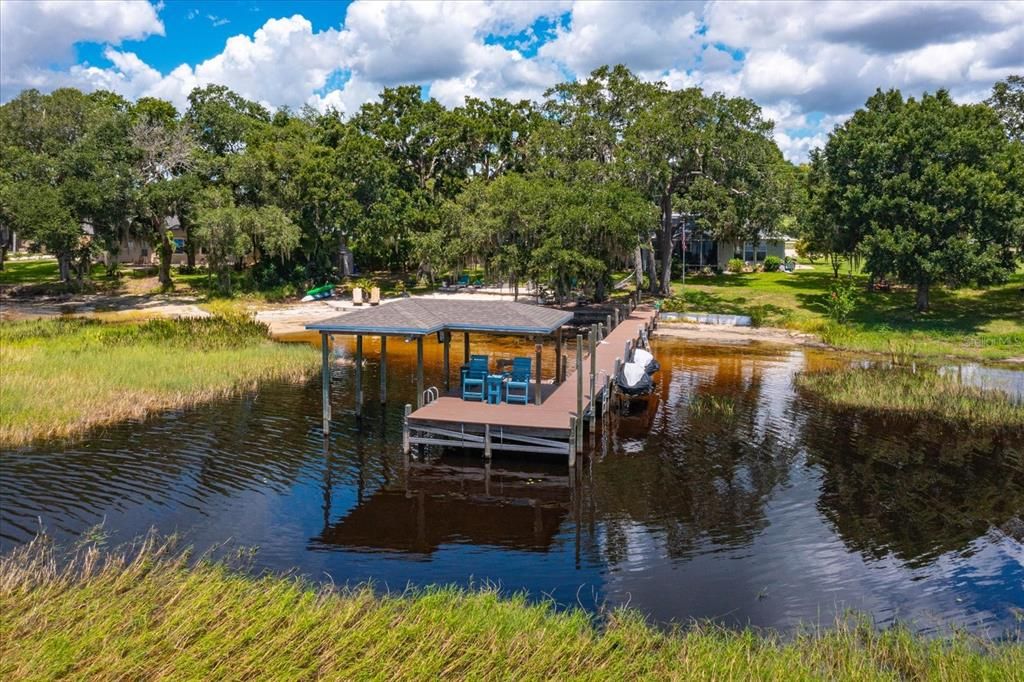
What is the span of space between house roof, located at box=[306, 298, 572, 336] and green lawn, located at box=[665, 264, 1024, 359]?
22.5 metres

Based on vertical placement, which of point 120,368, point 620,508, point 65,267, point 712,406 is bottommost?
point 620,508

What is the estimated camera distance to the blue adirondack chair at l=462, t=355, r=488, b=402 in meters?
22.6

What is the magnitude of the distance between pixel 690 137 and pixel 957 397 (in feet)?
79.5

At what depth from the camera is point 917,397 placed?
1019 inches

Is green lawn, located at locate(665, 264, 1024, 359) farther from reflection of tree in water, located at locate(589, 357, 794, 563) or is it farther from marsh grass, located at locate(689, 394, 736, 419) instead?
reflection of tree in water, located at locate(589, 357, 794, 563)

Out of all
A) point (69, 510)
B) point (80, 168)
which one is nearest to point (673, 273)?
point (80, 168)

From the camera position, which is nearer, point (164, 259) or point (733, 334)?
point (733, 334)

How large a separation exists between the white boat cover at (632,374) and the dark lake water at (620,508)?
1.87 meters

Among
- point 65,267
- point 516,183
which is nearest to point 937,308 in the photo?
point 516,183

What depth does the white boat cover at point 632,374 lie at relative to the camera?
25.8 meters

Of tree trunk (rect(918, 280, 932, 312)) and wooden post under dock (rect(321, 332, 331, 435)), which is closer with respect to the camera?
wooden post under dock (rect(321, 332, 331, 435))

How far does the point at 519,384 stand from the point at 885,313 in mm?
31110

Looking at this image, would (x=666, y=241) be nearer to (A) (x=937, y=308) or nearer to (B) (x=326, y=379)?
(A) (x=937, y=308)

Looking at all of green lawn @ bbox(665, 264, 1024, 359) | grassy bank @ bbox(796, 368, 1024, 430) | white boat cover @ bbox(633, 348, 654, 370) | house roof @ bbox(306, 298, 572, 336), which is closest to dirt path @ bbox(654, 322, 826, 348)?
green lawn @ bbox(665, 264, 1024, 359)
